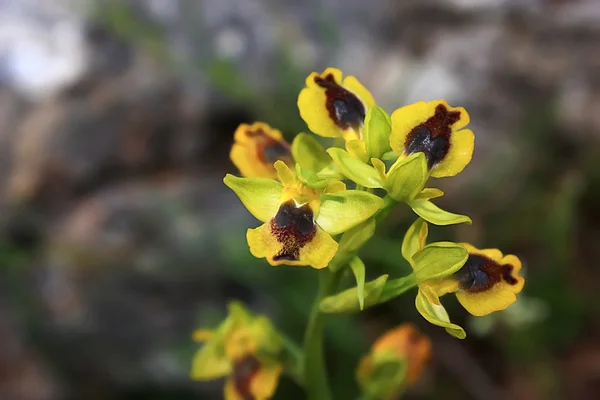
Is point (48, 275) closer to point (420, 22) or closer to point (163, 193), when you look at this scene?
point (163, 193)

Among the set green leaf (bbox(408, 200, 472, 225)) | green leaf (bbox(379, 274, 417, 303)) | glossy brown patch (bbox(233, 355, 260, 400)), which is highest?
green leaf (bbox(408, 200, 472, 225))

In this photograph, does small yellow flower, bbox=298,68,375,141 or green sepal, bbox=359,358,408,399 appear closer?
small yellow flower, bbox=298,68,375,141

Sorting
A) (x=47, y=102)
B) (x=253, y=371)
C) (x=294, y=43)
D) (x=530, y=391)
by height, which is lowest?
(x=530, y=391)

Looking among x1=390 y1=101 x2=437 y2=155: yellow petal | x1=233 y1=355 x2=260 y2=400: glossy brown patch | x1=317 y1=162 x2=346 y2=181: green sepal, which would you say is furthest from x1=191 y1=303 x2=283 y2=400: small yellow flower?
x1=390 y1=101 x2=437 y2=155: yellow petal

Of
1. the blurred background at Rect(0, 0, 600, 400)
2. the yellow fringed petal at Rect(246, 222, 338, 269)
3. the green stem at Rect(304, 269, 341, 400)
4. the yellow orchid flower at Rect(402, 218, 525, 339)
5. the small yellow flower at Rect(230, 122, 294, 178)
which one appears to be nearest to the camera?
the yellow fringed petal at Rect(246, 222, 338, 269)

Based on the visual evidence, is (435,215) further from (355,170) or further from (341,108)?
(341,108)

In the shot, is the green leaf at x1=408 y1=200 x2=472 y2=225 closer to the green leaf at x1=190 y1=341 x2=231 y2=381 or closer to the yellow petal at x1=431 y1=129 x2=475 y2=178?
the yellow petal at x1=431 y1=129 x2=475 y2=178

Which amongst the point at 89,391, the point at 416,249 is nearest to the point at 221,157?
the point at 89,391
